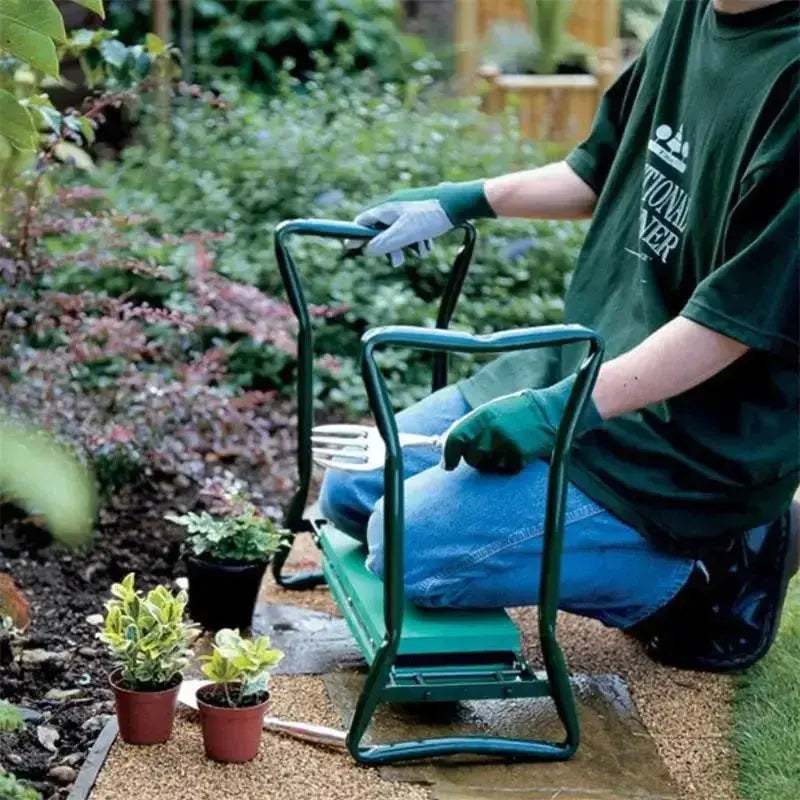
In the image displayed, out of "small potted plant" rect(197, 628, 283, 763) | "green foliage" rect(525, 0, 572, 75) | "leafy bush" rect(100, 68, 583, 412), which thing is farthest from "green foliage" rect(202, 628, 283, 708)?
"green foliage" rect(525, 0, 572, 75)

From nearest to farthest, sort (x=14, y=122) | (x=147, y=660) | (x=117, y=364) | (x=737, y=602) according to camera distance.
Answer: (x=14, y=122), (x=147, y=660), (x=737, y=602), (x=117, y=364)

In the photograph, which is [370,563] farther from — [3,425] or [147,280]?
[147,280]

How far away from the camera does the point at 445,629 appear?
2.62 meters

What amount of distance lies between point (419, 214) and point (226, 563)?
2.63 ft

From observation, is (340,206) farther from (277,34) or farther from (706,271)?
(277,34)

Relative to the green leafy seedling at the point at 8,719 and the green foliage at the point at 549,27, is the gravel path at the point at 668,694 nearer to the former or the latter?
the green leafy seedling at the point at 8,719

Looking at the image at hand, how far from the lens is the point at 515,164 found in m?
5.63

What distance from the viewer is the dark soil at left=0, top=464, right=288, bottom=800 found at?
8.44ft

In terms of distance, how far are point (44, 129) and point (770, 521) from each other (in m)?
2.72

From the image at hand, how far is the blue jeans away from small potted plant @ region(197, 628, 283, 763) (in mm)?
315

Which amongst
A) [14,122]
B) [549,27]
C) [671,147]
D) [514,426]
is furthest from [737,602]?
[549,27]

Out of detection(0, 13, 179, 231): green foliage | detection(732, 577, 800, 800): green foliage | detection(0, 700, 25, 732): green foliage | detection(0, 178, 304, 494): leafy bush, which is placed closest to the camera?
detection(0, 700, 25, 732): green foliage

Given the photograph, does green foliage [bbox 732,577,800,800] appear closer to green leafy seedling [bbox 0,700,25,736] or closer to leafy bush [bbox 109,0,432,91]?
green leafy seedling [bbox 0,700,25,736]

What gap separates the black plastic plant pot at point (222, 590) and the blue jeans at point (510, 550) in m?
0.33
